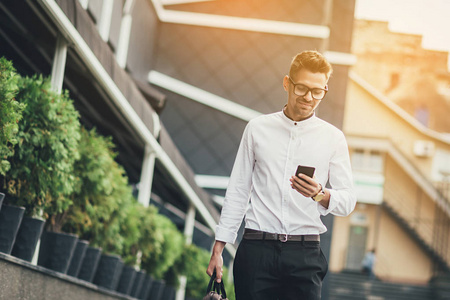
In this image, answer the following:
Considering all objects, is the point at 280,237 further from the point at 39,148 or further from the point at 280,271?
the point at 39,148

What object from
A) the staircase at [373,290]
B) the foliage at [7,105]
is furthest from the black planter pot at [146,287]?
the staircase at [373,290]

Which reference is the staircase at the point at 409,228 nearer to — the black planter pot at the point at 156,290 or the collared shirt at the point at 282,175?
the black planter pot at the point at 156,290

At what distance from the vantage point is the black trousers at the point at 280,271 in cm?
329

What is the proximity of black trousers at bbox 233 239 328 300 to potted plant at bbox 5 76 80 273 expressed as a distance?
7.28 ft

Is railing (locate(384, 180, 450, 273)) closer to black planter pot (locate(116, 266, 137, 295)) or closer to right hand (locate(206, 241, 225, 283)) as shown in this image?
black planter pot (locate(116, 266, 137, 295))

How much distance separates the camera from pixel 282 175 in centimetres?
348

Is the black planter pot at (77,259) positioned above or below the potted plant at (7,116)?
below

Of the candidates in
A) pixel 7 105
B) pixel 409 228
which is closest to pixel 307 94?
pixel 7 105

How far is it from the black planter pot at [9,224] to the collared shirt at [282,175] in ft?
6.16

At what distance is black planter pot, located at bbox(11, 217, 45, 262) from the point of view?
523 cm

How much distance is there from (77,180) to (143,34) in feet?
31.9

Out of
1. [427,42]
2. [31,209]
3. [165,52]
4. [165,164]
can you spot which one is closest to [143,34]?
[165,52]

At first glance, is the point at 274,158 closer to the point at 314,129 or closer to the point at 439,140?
the point at 314,129

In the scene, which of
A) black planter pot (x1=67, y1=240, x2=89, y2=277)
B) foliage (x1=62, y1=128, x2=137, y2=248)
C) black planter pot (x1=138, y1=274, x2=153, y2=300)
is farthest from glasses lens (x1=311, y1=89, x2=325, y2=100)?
black planter pot (x1=138, y1=274, x2=153, y2=300)
